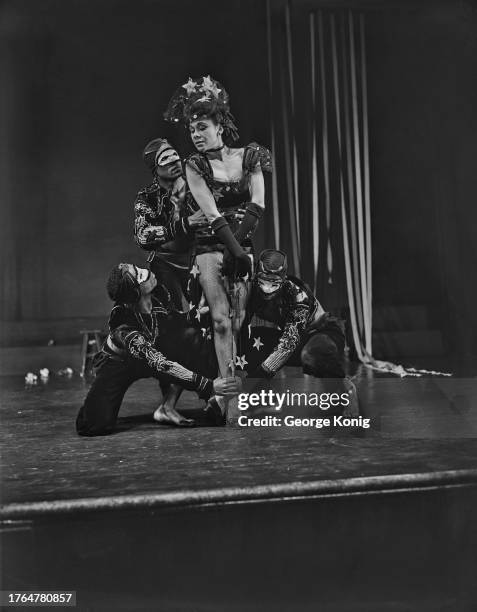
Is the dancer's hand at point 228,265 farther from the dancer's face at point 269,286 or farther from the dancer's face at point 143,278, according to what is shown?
the dancer's face at point 143,278

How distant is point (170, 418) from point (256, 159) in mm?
1109

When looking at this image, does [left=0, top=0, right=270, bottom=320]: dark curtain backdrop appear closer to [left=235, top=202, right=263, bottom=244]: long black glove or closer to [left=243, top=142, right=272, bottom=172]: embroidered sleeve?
[left=243, top=142, right=272, bottom=172]: embroidered sleeve

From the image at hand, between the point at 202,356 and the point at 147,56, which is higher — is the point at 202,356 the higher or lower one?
the lower one

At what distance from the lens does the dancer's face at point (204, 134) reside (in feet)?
9.04

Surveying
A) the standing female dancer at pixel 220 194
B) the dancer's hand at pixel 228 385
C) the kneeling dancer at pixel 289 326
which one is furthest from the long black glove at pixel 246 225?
the dancer's hand at pixel 228 385

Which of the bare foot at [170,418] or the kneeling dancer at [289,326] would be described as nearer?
the kneeling dancer at [289,326]

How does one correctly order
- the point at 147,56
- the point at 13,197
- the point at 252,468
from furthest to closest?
1. the point at 13,197
2. the point at 147,56
3. the point at 252,468

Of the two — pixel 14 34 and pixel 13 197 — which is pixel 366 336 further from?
pixel 13 197

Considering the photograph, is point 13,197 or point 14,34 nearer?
point 14,34

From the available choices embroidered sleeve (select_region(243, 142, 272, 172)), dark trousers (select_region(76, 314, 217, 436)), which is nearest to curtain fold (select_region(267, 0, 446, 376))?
embroidered sleeve (select_region(243, 142, 272, 172))

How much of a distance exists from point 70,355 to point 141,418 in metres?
2.32

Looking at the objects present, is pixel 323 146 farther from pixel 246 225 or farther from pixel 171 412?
pixel 171 412

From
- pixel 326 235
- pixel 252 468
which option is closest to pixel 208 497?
pixel 252 468

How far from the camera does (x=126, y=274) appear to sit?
273 cm
